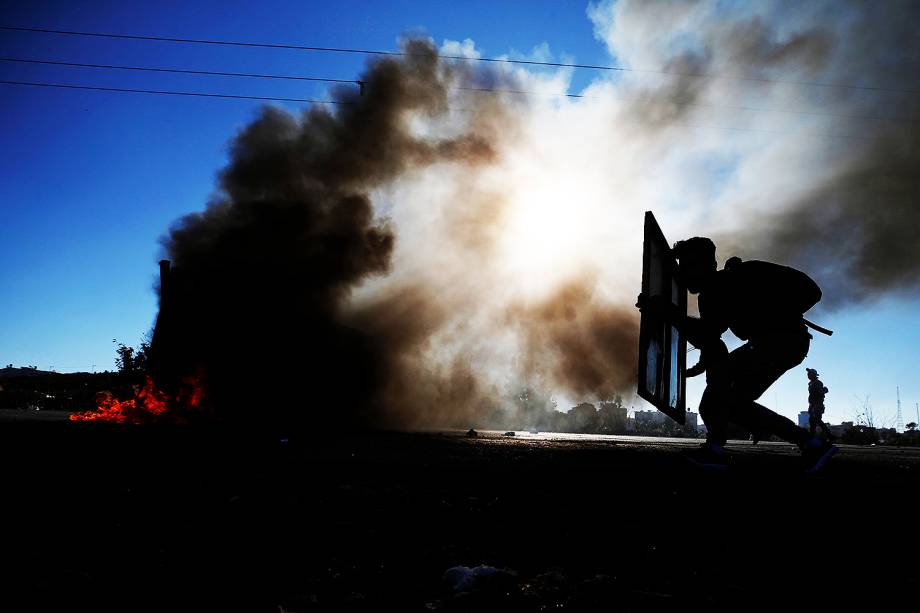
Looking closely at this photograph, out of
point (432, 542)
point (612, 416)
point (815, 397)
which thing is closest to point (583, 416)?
point (612, 416)

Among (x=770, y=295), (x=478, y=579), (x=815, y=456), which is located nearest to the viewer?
(x=478, y=579)

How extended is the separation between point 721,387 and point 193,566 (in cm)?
359

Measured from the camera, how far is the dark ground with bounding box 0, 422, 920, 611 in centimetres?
114

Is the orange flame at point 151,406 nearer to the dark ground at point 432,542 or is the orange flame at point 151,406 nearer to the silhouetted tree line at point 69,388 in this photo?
the silhouetted tree line at point 69,388

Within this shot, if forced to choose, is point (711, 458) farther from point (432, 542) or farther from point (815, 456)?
point (432, 542)

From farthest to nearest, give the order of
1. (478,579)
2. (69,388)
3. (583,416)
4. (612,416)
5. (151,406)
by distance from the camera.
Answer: (583,416) → (612,416) → (69,388) → (151,406) → (478,579)

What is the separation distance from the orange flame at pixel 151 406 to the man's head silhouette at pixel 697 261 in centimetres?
1188

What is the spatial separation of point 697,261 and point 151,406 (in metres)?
13.3

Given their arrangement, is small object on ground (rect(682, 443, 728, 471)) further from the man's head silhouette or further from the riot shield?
the man's head silhouette

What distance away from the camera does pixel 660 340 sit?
446cm

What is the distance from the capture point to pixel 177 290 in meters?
18.0

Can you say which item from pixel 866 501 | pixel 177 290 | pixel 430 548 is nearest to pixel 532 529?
pixel 430 548

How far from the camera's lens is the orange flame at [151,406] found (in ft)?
37.2

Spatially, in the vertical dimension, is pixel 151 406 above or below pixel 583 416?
above
